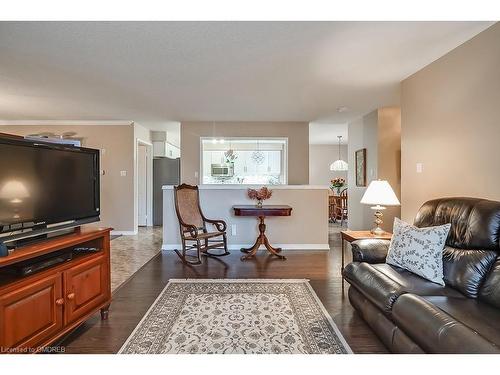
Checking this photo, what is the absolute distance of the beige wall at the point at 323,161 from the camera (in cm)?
968

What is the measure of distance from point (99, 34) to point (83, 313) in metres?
2.11

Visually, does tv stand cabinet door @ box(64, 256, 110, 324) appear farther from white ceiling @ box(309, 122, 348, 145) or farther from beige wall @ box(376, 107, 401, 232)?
white ceiling @ box(309, 122, 348, 145)

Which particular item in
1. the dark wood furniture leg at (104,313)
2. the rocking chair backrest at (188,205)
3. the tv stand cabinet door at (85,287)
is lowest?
the dark wood furniture leg at (104,313)

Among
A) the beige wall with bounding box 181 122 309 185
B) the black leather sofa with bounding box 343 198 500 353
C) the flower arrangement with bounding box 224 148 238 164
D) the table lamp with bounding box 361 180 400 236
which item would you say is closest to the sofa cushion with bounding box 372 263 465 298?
the black leather sofa with bounding box 343 198 500 353

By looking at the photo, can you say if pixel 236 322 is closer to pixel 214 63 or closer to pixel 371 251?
pixel 371 251

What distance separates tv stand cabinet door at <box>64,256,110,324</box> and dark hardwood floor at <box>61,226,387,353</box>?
7.5 inches

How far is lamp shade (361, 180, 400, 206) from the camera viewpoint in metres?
2.75

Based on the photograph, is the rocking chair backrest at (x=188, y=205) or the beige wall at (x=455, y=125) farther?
the rocking chair backrest at (x=188, y=205)

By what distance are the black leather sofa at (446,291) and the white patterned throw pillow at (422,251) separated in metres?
0.05

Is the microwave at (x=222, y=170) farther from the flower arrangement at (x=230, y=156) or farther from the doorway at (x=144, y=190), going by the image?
the doorway at (x=144, y=190)

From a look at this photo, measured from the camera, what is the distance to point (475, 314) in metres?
1.46

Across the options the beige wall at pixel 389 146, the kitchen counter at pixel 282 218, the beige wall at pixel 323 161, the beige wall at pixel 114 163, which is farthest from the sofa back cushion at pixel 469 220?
the beige wall at pixel 323 161

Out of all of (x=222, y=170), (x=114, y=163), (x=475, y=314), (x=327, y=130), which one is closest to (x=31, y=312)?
(x=475, y=314)
